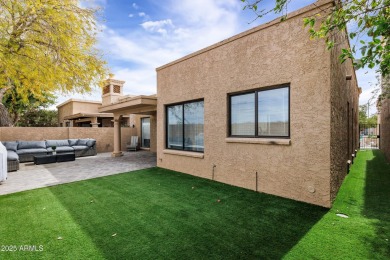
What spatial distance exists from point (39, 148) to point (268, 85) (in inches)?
572

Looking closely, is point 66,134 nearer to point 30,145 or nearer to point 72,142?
point 72,142

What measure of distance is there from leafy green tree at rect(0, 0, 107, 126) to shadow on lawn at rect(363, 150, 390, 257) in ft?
27.1

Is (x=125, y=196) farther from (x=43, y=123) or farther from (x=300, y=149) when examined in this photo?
(x=43, y=123)

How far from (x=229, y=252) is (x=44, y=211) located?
4.30 metres

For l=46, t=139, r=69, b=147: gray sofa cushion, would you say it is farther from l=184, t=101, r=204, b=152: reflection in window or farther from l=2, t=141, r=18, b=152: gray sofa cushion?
l=184, t=101, r=204, b=152: reflection in window

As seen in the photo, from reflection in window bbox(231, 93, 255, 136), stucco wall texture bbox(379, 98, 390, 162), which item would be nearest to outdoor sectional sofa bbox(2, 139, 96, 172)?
reflection in window bbox(231, 93, 255, 136)

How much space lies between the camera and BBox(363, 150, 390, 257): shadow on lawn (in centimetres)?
311

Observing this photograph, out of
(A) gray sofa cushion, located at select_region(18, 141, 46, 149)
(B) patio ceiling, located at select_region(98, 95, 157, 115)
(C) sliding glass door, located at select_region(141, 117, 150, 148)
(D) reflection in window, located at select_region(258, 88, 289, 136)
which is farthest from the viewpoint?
(C) sliding glass door, located at select_region(141, 117, 150, 148)

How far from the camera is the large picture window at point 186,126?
7.65m

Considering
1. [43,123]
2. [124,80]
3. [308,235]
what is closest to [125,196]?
[308,235]

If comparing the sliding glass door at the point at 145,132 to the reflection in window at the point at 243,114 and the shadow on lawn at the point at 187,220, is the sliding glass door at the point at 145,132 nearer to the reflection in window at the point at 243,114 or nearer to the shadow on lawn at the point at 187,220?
the shadow on lawn at the point at 187,220

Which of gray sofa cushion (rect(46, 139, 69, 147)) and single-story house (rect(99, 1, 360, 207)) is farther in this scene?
gray sofa cushion (rect(46, 139, 69, 147))

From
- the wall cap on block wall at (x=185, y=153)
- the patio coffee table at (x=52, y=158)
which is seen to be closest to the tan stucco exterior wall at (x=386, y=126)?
the wall cap on block wall at (x=185, y=153)

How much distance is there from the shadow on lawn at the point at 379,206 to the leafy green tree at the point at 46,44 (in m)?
8.25
